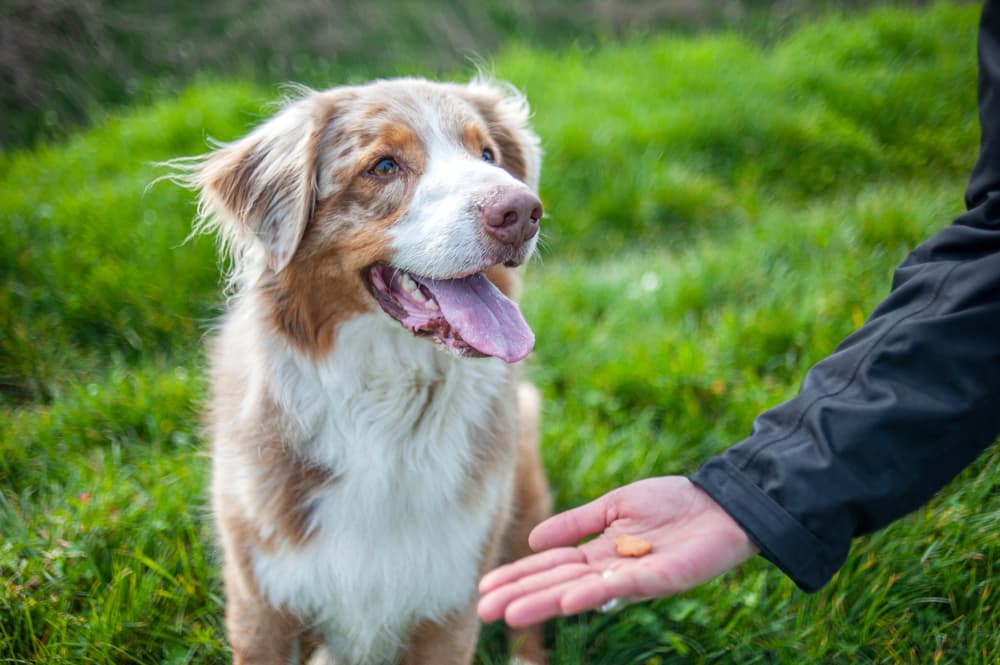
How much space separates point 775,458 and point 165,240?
11.7 ft

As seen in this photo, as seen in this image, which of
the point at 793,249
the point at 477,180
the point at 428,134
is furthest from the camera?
the point at 793,249

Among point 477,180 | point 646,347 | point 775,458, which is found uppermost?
point 477,180

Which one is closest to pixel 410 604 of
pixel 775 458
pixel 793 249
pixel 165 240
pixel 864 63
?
pixel 775 458

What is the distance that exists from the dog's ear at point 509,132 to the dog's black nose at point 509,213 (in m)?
0.84

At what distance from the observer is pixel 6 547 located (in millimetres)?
2654

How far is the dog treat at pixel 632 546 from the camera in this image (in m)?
1.82

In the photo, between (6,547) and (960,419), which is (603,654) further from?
(6,547)

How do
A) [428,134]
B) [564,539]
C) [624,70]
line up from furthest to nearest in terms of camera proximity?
[624,70], [428,134], [564,539]

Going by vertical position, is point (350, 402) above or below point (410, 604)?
above

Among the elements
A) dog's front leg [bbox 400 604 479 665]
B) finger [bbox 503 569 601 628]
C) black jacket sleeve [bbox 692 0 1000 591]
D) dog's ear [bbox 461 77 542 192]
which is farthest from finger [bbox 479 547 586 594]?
dog's ear [bbox 461 77 542 192]

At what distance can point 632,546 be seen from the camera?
184cm

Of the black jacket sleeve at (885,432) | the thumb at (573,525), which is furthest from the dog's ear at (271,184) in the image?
the black jacket sleeve at (885,432)

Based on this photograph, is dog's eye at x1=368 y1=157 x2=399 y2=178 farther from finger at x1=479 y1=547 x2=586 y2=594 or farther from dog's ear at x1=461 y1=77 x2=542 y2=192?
finger at x1=479 y1=547 x2=586 y2=594

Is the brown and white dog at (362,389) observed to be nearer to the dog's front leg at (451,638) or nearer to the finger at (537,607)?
the dog's front leg at (451,638)
